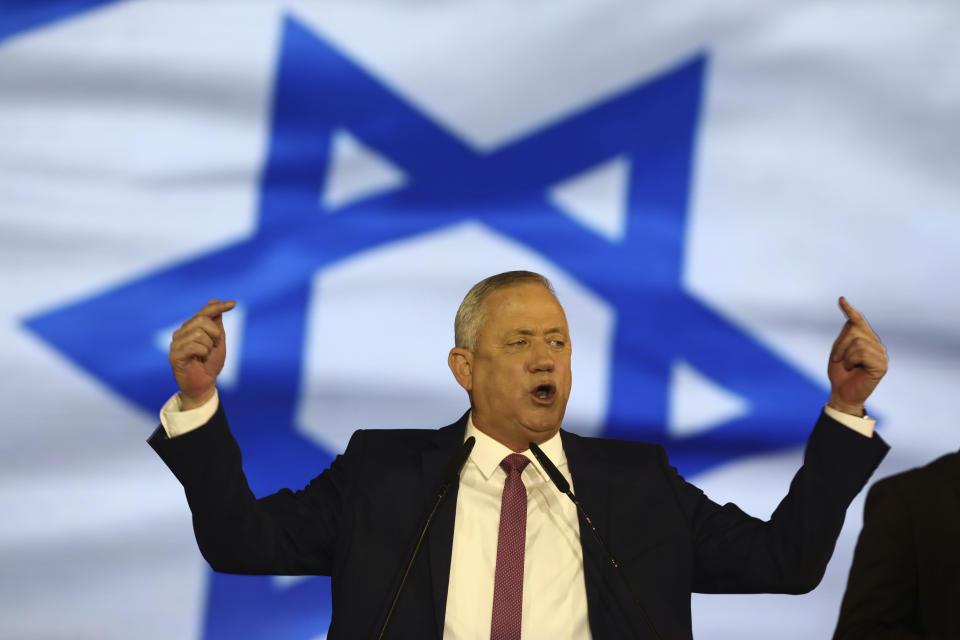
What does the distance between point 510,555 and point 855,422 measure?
624 millimetres

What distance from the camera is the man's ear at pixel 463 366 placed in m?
2.21

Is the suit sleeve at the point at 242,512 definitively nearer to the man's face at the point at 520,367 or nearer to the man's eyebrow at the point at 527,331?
the man's face at the point at 520,367

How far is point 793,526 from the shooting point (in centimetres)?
194

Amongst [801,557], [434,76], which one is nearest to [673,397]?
[801,557]

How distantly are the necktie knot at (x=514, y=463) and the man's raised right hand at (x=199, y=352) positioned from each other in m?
0.55

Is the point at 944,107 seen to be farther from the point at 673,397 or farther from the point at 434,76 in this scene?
the point at 434,76

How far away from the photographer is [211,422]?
190 cm

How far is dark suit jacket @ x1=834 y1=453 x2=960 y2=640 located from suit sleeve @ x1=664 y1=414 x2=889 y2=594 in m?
0.38

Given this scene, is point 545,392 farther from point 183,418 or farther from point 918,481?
point 918,481

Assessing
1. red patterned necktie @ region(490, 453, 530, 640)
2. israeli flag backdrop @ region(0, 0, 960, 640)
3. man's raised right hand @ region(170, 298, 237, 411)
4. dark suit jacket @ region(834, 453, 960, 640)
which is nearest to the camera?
dark suit jacket @ region(834, 453, 960, 640)

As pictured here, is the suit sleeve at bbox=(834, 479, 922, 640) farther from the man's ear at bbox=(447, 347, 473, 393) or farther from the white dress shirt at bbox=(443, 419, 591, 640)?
the man's ear at bbox=(447, 347, 473, 393)

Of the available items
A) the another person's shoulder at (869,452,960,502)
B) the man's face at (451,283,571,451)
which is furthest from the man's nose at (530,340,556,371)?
the another person's shoulder at (869,452,960,502)

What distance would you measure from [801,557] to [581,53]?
1337 mm

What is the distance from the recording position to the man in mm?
1884
